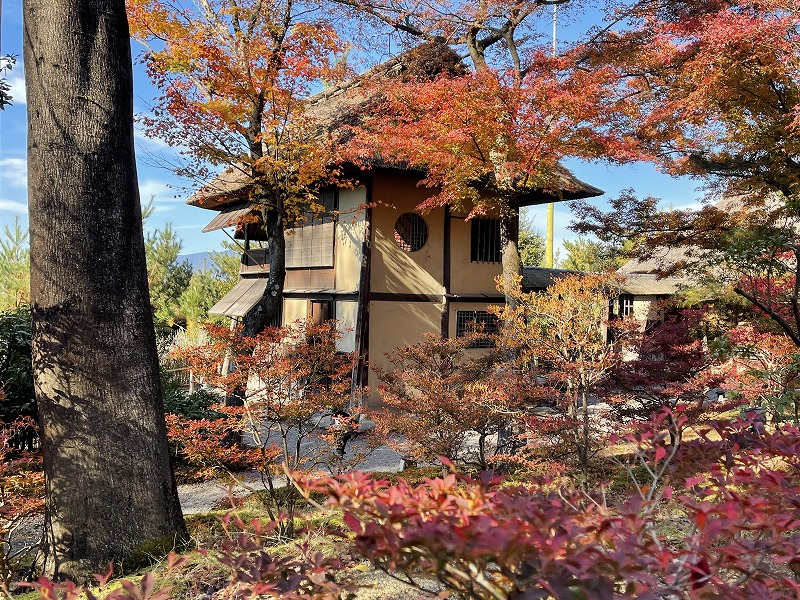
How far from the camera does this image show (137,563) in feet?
14.8

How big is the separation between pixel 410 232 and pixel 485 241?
204 centimetres

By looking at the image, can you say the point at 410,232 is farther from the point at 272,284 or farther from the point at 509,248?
the point at 272,284

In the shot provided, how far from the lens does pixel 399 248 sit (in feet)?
41.8

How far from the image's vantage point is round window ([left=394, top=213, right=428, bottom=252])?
12.7m

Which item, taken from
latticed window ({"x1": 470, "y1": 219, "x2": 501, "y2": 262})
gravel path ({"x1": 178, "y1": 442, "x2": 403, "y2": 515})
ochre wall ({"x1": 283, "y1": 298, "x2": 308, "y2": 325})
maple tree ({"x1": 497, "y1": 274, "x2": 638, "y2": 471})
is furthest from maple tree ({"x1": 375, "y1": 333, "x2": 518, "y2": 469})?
ochre wall ({"x1": 283, "y1": 298, "x2": 308, "y2": 325})

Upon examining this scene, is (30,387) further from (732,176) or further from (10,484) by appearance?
(732,176)

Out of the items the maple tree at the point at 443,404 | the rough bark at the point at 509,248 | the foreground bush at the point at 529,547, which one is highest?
the rough bark at the point at 509,248

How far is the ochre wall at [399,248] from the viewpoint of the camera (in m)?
12.4

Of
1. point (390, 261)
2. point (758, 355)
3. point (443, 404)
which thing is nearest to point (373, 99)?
point (390, 261)

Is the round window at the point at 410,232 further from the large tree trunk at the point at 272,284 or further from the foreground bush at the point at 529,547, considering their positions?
the foreground bush at the point at 529,547

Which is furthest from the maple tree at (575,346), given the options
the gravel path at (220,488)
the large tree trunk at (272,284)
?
the large tree trunk at (272,284)

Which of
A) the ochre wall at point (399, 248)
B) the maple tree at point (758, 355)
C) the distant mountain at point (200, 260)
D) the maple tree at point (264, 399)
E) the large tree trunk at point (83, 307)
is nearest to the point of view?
the large tree trunk at point (83, 307)

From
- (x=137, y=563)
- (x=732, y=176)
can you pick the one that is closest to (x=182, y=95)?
(x=137, y=563)

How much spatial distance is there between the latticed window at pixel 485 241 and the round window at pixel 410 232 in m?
1.35
